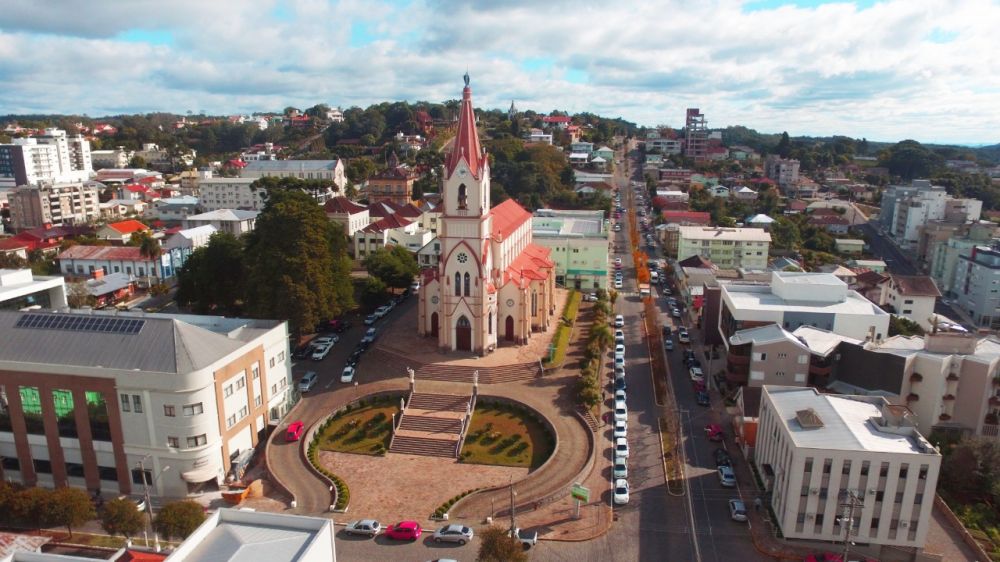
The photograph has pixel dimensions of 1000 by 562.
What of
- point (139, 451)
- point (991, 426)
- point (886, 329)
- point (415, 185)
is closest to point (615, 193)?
point (415, 185)

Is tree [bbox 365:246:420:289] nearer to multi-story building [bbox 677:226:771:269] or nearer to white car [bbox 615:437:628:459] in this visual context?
white car [bbox 615:437:628:459]

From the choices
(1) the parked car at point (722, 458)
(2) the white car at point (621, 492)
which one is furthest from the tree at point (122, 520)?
(1) the parked car at point (722, 458)

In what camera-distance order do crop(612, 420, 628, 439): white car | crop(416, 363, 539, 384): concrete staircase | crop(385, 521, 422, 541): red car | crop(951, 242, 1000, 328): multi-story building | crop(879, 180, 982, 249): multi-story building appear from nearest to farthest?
crop(385, 521, 422, 541): red car → crop(612, 420, 628, 439): white car → crop(416, 363, 539, 384): concrete staircase → crop(951, 242, 1000, 328): multi-story building → crop(879, 180, 982, 249): multi-story building

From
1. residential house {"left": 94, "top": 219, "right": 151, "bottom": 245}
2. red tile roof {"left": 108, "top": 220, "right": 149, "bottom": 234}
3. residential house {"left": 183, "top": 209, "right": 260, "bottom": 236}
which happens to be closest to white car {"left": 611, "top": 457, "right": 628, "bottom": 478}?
residential house {"left": 183, "top": 209, "right": 260, "bottom": 236}

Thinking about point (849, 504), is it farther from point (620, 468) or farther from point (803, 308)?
point (803, 308)

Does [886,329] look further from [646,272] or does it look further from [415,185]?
[415,185]
